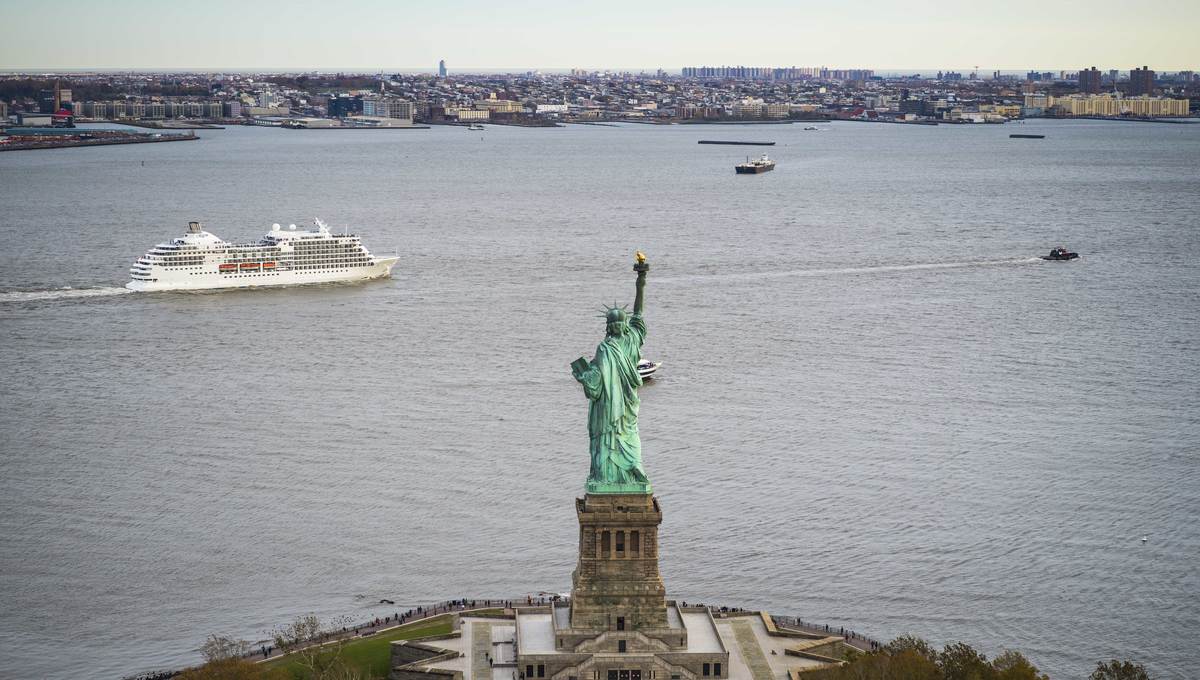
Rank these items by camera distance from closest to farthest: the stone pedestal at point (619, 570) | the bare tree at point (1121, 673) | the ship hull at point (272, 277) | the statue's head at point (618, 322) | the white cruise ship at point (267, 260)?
the bare tree at point (1121, 673), the stone pedestal at point (619, 570), the statue's head at point (618, 322), the white cruise ship at point (267, 260), the ship hull at point (272, 277)

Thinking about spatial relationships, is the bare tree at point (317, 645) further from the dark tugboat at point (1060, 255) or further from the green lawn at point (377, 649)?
the dark tugboat at point (1060, 255)

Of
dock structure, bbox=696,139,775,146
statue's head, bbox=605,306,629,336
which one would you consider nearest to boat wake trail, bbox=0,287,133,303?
statue's head, bbox=605,306,629,336

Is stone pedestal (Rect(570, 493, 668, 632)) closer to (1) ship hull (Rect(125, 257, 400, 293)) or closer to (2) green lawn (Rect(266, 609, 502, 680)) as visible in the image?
(2) green lawn (Rect(266, 609, 502, 680))

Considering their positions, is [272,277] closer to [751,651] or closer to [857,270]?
[857,270]

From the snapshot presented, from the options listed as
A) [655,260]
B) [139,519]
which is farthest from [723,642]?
[655,260]

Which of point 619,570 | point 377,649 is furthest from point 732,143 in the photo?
point 619,570

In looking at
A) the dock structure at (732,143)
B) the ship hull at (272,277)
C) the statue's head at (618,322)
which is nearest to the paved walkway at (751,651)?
the statue's head at (618,322)

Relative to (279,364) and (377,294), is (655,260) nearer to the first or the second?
(377,294)
